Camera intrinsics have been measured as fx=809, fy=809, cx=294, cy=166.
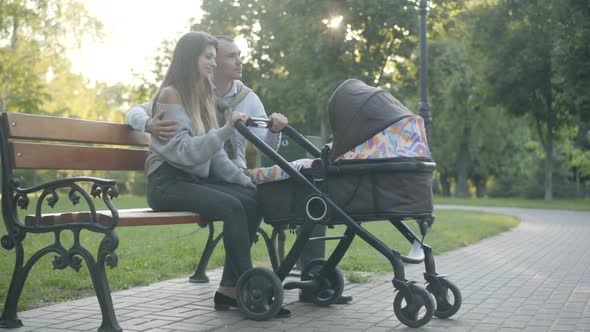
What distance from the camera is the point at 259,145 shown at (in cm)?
493

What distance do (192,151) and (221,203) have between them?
370mm

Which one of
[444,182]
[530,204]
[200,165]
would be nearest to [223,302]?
[200,165]

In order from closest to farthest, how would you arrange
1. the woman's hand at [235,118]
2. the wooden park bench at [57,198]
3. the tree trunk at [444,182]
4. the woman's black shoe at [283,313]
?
the wooden park bench at [57,198]
the woman's hand at [235,118]
the woman's black shoe at [283,313]
the tree trunk at [444,182]

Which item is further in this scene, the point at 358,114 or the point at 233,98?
the point at 233,98

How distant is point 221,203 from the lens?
5.00 meters

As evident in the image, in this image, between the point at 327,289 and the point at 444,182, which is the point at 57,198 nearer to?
the point at 327,289

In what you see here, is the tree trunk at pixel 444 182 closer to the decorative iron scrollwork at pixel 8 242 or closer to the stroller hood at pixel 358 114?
the stroller hood at pixel 358 114

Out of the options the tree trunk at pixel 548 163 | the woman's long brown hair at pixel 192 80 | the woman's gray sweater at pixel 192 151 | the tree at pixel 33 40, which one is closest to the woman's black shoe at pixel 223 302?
the woman's gray sweater at pixel 192 151

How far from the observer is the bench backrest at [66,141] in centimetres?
480

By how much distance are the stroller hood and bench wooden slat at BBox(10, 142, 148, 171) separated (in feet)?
5.50

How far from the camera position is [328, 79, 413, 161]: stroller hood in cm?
472

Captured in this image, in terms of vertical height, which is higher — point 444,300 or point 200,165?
point 200,165

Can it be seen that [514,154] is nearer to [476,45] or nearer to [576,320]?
[476,45]

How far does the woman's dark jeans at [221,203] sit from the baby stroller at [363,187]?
0.63 ft
